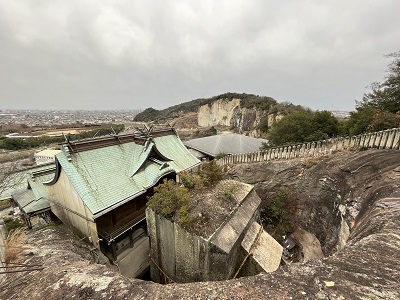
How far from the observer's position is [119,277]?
394cm

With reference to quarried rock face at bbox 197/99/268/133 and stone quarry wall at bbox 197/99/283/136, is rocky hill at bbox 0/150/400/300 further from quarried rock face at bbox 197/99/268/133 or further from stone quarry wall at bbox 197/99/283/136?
quarried rock face at bbox 197/99/268/133

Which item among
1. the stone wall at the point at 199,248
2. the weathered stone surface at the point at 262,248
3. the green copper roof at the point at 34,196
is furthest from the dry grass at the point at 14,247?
the weathered stone surface at the point at 262,248

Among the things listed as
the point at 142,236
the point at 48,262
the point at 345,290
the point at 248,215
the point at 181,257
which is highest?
the point at 345,290

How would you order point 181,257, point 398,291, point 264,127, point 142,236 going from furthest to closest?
point 264,127, point 142,236, point 181,257, point 398,291

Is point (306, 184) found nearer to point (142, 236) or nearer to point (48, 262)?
point (142, 236)

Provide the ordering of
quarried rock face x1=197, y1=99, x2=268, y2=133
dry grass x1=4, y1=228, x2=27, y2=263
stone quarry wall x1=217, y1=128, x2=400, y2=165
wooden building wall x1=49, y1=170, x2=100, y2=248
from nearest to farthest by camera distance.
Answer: dry grass x1=4, y1=228, x2=27, y2=263
wooden building wall x1=49, y1=170, x2=100, y2=248
stone quarry wall x1=217, y1=128, x2=400, y2=165
quarried rock face x1=197, y1=99, x2=268, y2=133

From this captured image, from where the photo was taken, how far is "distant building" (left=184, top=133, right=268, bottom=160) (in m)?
27.4

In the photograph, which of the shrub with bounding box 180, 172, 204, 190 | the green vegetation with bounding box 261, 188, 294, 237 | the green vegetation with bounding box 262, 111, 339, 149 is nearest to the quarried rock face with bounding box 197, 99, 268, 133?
the green vegetation with bounding box 262, 111, 339, 149

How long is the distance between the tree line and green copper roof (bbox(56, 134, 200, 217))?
39.2 ft

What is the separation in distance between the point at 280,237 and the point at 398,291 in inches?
333

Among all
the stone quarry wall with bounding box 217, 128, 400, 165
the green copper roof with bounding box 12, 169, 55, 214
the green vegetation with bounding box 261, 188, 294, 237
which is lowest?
the green vegetation with bounding box 261, 188, 294, 237

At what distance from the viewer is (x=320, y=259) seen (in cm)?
350

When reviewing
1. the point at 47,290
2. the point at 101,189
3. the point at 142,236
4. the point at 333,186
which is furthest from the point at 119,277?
the point at 333,186

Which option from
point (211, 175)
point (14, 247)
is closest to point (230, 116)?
point (211, 175)
